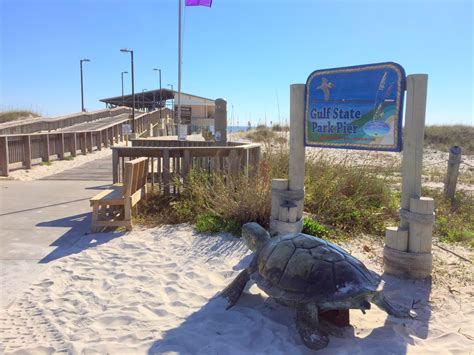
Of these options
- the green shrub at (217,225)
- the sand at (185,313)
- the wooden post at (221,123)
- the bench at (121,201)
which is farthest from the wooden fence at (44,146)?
the sand at (185,313)

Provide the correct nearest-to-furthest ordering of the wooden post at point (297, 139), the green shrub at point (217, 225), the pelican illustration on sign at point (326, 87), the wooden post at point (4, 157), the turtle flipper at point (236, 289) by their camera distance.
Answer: the turtle flipper at point (236, 289) < the pelican illustration on sign at point (326, 87) < the wooden post at point (297, 139) < the green shrub at point (217, 225) < the wooden post at point (4, 157)

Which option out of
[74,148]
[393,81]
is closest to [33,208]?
[393,81]

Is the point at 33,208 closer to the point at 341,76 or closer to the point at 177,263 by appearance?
the point at 177,263

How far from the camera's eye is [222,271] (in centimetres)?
476

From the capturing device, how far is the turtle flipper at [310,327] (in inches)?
121

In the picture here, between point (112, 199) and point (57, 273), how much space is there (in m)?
1.77

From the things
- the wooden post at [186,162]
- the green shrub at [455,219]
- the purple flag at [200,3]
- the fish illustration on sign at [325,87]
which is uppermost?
the purple flag at [200,3]

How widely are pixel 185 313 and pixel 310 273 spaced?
1.28m

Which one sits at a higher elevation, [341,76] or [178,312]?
[341,76]

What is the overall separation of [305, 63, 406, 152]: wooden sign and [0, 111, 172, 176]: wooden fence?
10.9 metres

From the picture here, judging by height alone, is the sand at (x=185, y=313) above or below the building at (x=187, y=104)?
below

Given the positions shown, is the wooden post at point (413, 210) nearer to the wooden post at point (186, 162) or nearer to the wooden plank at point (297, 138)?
the wooden plank at point (297, 138)

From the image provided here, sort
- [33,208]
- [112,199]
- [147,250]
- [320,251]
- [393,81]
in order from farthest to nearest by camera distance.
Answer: [33,208]
[112,199]
[147,250]
[393,81]
[320,251]

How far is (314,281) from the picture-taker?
3.23 meters
